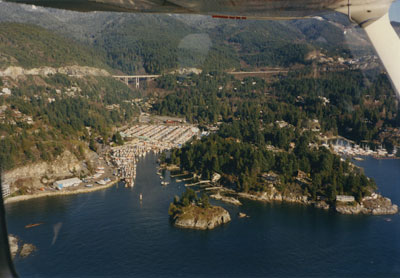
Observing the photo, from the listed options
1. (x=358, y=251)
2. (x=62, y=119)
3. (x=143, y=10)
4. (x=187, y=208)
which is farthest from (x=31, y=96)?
(x=143, y=10)

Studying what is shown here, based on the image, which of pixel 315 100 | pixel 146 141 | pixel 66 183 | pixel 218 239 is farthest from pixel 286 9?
pixel 146 141

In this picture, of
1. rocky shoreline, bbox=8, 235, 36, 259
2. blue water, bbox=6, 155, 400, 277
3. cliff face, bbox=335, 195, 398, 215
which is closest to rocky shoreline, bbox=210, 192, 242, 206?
blue water, bbox=6, 155, 400, 277

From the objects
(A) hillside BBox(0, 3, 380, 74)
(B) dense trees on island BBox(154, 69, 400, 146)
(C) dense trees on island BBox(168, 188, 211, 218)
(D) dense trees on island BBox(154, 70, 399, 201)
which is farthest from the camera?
(D) dense trees on island BBox(154, 70, 399, 201)

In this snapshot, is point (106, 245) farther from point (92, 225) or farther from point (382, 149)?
point (382, 149)

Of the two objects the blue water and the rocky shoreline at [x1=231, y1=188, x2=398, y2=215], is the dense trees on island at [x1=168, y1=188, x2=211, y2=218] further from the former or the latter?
the rocky shoreline at [x1=231, y1=188, x2=398, y2=215]

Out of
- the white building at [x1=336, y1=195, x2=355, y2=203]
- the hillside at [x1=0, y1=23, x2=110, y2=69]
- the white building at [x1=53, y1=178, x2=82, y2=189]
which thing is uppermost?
the hillside at [x1=0, y1=23, x2=110, y2=69]

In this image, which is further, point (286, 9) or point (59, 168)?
point (59, 168)

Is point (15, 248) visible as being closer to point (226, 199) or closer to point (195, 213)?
point (195, 213)
